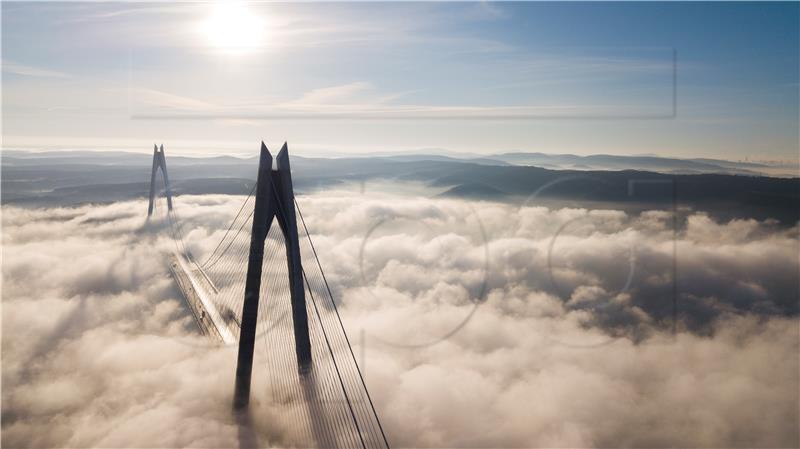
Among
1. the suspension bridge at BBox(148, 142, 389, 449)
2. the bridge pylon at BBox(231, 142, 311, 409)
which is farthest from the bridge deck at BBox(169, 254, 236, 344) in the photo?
the bridge pylon at BBox(231, 142, 311, 409)

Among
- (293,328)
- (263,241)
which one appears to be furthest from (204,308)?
(263,241)

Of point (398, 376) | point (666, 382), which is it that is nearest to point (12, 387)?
point (398, 376)

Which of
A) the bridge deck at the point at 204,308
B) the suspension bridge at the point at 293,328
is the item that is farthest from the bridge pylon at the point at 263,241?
the bridge deck at the point at 204,308

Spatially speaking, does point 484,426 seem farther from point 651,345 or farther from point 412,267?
point 412,267

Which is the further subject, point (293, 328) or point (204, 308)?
point (204, 308)

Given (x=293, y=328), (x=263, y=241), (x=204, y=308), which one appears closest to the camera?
(x=263, y=241)

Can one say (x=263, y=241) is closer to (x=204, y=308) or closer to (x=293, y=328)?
(x=293, y=328)

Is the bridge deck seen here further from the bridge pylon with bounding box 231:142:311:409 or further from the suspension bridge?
the bridge pylon with bounding box 231:142:311:409
